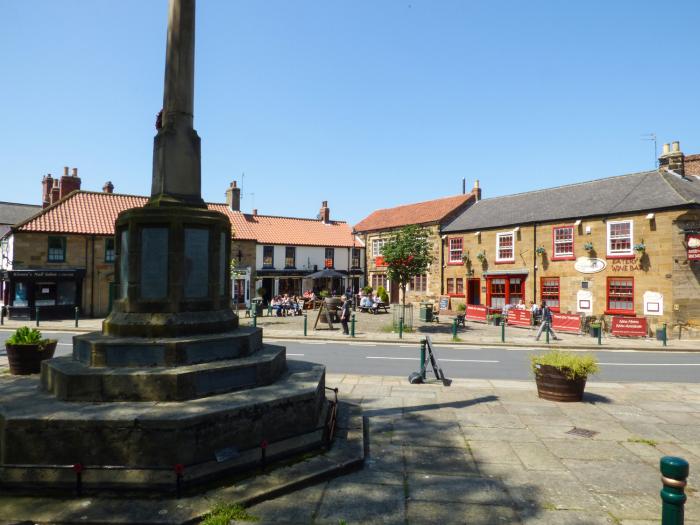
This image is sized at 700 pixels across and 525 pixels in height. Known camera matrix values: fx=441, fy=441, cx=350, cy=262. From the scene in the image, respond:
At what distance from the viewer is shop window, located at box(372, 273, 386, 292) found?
140ft

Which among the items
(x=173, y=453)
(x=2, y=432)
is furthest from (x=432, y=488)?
(x=2, y=432)

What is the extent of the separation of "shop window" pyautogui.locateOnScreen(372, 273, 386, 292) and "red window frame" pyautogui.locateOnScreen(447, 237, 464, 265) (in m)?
8.81

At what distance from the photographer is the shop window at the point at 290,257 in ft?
135

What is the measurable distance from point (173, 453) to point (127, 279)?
325 centimetres

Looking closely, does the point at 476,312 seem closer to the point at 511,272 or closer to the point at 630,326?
the point at 511,272

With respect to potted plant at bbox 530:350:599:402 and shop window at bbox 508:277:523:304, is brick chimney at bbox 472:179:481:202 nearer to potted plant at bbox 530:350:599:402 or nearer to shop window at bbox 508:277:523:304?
shop window at bbox 508:277:523:304

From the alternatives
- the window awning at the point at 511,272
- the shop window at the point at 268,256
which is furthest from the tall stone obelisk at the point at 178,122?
the shop window at the point at 268,256

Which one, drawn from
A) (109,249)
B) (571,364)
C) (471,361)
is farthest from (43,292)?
(571,364)

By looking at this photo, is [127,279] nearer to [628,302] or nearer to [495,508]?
[495,508]

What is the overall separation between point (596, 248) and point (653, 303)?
4179mm

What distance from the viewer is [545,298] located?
27.9 meters

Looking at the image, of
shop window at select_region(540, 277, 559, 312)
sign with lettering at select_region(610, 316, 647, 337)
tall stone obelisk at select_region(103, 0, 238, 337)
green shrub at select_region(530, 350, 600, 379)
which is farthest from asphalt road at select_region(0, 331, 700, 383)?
shop window at select_region(540, 277, 559, 312)

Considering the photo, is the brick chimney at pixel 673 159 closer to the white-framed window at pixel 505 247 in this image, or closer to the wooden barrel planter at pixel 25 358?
the white-framed window at pixel 505 247

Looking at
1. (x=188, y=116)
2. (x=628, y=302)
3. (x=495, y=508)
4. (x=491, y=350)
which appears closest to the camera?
(x=495, y=508)
